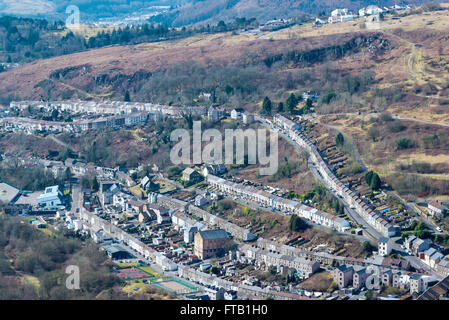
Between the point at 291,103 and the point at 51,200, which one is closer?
the point at 51,200

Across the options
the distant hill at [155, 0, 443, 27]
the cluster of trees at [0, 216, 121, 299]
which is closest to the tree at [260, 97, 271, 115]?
the cluster of trees at [0, 216, 121, 299]

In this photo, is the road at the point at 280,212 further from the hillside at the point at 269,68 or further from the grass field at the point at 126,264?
the hillside at the point at 269,68

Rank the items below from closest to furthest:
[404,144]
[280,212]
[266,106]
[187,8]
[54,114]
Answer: [280,212], [404,144], [266,106], [54,114], [187,8]

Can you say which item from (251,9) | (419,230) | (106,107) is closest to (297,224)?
(419,230)

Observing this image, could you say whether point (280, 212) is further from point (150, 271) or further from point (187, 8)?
point (187, 8)

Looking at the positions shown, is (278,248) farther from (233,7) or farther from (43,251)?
(233,7)

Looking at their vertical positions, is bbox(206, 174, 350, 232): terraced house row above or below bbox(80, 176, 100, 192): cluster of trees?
above

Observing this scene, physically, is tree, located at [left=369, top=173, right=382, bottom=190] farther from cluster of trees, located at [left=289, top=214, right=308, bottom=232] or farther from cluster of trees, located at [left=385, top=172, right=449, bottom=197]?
cluster of trees, located at [left=289, top=214, right=308, bottom=232]

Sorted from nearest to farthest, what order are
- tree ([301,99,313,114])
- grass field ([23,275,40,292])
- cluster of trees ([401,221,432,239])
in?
grass field ([23,275,40,292]), cluster of trees ([401,221,432,239]), tree ([301,99,313,114])
